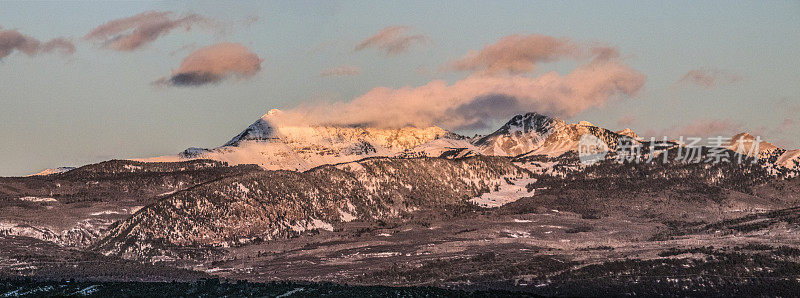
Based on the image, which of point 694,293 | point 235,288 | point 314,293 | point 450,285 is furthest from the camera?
point 450,285

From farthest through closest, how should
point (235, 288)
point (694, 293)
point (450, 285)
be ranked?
point (450, 285) → point (694, 293) → point (235, 288)

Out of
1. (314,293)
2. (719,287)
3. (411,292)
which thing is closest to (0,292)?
(314,293)

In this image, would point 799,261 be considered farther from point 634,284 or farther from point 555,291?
point 555,291

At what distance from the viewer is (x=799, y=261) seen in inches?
7712

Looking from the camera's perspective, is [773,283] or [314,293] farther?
[773,283]

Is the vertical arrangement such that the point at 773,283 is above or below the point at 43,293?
below

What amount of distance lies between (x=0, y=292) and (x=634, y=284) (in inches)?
4157

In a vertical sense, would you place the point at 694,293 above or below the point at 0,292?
below

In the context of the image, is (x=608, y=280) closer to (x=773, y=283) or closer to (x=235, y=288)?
(x=773, y=283)

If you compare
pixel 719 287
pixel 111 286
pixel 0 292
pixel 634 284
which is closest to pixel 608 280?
pixel 634 284

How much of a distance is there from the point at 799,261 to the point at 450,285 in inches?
2663

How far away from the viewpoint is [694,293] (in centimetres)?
17512

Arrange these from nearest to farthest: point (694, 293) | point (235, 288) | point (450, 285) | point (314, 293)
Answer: point (314, 293), point (235, 288), point (694, 293), point (450, 285)

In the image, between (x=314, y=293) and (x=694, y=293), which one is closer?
(x=314, y=293)
